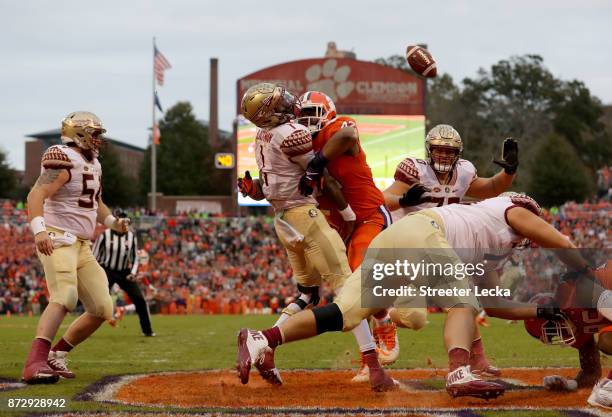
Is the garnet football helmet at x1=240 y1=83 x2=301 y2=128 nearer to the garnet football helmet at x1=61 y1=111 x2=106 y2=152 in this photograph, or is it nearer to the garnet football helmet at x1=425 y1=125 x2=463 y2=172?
the garnet football helmet at x1=425 y1=125 x2=463 y2=172

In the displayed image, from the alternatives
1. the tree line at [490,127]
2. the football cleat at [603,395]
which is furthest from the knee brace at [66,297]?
the tree line at [490,127]

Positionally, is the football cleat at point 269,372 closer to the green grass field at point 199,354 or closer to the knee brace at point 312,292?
the knee brace at point 312,292

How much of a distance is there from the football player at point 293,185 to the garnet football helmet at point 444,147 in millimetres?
723

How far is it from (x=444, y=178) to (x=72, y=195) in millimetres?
2603

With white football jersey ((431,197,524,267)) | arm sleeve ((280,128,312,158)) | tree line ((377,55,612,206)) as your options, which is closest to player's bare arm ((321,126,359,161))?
arm sleeve ((280,128,312,158))

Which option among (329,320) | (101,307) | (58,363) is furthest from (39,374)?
(329,320)

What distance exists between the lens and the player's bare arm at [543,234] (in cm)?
505

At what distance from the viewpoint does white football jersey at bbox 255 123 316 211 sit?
6125 millimetres

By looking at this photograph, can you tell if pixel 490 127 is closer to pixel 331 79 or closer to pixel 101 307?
pixel 331 79

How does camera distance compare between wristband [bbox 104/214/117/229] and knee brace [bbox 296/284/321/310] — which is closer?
knee brace [bbox 296/284/321/310]

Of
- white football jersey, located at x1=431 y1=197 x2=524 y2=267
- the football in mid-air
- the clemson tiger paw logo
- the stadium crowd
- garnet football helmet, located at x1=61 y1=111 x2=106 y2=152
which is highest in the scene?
the clemson tiger paw logo

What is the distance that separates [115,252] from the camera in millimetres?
12594

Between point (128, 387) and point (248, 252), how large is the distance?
22650 millimetres

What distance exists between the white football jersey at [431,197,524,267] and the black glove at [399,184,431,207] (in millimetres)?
954
